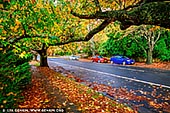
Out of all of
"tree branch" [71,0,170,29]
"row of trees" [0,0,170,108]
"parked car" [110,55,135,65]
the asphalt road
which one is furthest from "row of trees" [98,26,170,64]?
"tree branch" [71,0,170,29]

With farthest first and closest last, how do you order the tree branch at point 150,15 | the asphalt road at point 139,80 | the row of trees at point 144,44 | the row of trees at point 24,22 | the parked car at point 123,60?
1. the parked car at point 123,60
2. the row of trees at point 144,44
3. the asphalt road at point 139,80
4. the tree branch at point 150,15
5. the row of trees at point 24,22

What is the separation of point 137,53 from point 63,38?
21.8 meters

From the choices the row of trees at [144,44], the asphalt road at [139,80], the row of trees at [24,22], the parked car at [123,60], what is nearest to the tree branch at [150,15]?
the row of trees at [24,22]

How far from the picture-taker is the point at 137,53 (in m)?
37.8

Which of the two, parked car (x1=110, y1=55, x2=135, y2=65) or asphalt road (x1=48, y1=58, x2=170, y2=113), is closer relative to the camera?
asphalt road (x1=48, y1=58, x2=170, y2=113)

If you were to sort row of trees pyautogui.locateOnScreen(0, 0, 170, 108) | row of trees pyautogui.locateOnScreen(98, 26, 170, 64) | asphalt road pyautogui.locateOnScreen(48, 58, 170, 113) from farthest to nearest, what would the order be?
row of trees pyautogui.locateOnScreen(98, 26, 170, 64)
asphalt road pyautogui.locateOnScreen(48, 58, 170, 113)
row of trees pyautogui.locateOnScreen(0, 0, 170, 108)

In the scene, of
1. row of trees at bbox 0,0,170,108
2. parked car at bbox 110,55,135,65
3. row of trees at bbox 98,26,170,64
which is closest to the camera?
row of trees at bbox 0,0,170,108

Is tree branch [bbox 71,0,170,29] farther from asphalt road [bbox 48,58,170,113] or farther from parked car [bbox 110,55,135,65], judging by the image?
parked car [bbox 110,55,135,65]

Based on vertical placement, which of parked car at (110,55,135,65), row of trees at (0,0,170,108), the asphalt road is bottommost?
the asphalt road

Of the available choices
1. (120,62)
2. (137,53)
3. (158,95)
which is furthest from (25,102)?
(137,53)

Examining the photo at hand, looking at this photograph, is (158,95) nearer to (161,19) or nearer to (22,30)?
(161,19)

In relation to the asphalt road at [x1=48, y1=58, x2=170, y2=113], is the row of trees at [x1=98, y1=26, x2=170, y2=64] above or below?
above

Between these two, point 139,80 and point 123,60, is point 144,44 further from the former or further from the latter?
point 139,80

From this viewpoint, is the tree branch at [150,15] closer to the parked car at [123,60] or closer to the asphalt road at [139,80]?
the asphalt road at [139,80]
